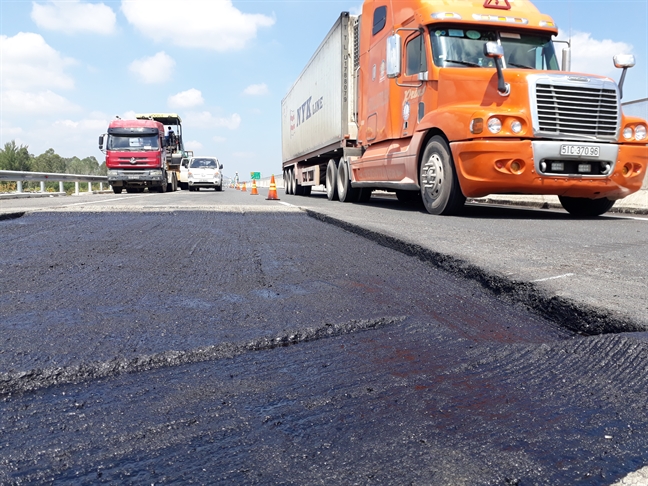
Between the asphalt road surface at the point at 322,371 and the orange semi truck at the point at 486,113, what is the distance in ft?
10.6

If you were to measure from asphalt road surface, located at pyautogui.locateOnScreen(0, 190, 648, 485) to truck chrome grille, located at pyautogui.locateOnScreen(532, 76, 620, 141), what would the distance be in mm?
3428

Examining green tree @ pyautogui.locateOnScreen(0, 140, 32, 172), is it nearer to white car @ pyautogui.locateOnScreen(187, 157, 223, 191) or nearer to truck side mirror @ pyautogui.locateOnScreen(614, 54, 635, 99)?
white car @ pyautogui.locateOnScreen(187, 157, 223, 191)

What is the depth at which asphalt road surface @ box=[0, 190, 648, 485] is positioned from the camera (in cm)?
119

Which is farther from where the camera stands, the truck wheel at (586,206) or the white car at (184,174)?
the white car at (184,174)

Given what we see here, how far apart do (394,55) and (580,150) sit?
283 centimetres

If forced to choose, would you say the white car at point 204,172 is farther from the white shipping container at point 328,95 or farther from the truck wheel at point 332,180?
the truck wheel at point 332,180

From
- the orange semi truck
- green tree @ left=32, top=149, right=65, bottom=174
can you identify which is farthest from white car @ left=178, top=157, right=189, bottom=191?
green tree @ left=32, top=149, right=65, bottom=174

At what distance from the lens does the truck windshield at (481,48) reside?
7.44 meters

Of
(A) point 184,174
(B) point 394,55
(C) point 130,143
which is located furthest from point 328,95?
(A) point 184,174

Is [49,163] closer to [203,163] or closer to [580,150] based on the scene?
[203,163]

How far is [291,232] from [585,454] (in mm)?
4263

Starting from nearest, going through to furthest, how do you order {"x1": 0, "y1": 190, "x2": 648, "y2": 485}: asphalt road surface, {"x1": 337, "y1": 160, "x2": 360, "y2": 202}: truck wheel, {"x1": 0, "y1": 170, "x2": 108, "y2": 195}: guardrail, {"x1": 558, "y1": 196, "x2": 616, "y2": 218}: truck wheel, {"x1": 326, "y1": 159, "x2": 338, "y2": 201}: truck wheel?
{"x1": 0, "y1": 190, "x2": 648, "y2": 485}: asphalt road surface, {"x1": 558, "y1": 196, "x2": 616, "y2": 218}: truck wheel, {"x1": 337, "y1": 160, "x2": 360, "y2": 202}: truck wheel, {"x1": 326, "y1": 159, "x2": 338, "y2": 201}: truck wheel, {"x1": 0, "y1": 170, "x2": 108, "y2": 195}: guardrail

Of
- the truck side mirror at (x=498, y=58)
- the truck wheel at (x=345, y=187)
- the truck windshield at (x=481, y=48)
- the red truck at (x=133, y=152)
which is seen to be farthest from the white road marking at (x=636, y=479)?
the red truck at (x=133, y=152)

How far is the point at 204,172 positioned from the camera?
1133 inches
